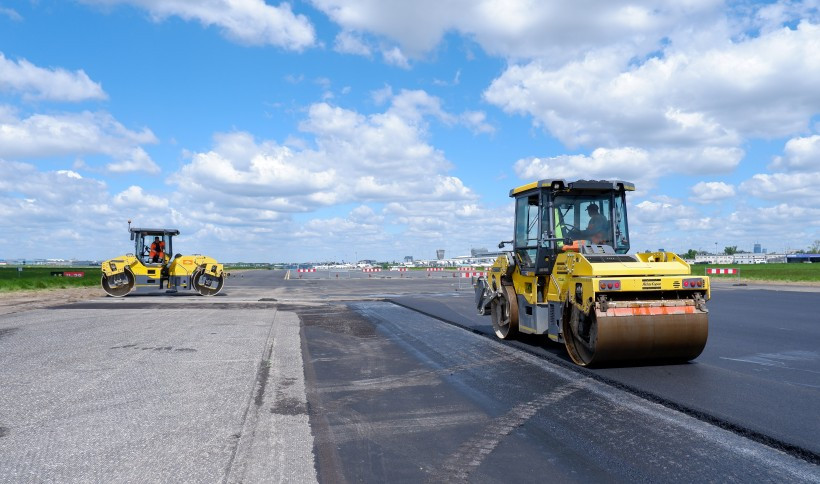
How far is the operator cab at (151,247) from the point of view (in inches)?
981

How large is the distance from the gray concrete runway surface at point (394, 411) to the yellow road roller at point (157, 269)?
13.3 m

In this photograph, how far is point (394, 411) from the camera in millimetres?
6152

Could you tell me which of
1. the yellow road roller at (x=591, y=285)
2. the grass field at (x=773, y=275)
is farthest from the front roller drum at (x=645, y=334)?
the grass field at (x=773, y=275)

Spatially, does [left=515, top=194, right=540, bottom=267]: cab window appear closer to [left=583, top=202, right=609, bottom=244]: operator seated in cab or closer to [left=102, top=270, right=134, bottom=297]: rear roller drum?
[left=583, top=202, right=609, bottom=244]: operator seated in cab

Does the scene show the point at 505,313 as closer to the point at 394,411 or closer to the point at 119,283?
the point at 394,411

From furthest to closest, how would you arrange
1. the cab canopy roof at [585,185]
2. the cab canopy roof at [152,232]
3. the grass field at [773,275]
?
A: the grass field at [773,275] < the cab canopy roof at [152,232] < the cab canopy roof at [585,185]

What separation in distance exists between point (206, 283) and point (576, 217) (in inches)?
740

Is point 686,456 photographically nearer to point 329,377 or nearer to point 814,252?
point 329,377

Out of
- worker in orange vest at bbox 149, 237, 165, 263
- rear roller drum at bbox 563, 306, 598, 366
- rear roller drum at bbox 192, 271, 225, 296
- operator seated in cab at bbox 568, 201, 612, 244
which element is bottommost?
rear roller drum at bbox 563, 306, 598, 366

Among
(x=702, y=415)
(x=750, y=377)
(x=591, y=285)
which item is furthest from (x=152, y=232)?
(x=702, y=415)

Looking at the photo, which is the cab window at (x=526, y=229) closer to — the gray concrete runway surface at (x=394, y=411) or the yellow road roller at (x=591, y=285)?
the yellow road roller at (x=591, y=285)

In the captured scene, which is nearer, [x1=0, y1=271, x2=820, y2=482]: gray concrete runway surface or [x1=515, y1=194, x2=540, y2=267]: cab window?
[x1=0, y1=271, x2=820, y2=482]: gray concrete runway surface

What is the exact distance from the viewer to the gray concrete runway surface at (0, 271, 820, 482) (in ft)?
14.5

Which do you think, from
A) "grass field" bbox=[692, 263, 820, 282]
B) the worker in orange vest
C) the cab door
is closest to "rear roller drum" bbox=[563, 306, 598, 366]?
the cab door
